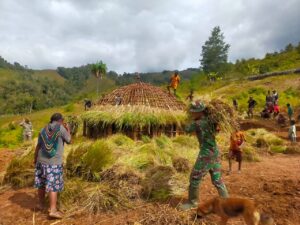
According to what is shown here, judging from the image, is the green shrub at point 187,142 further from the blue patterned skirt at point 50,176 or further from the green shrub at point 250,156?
the blue patterned skirt at point 50,176

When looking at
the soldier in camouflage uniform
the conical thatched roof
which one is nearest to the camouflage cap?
the soldier in camouflage uniform

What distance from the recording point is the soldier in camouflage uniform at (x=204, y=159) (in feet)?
17.0

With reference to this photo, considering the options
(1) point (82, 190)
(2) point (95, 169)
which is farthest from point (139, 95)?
(1) point (82, 190)

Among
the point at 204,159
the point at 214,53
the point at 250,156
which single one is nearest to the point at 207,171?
the point at 204,159

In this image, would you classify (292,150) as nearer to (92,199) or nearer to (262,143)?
(262,143)

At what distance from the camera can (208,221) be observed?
4863 millimetres

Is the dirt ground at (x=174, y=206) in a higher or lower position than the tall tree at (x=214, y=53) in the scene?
lower

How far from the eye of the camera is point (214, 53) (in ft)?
184

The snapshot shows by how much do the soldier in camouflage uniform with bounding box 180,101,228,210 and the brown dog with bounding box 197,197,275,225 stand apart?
50 centimetres

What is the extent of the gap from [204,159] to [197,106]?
0.73m

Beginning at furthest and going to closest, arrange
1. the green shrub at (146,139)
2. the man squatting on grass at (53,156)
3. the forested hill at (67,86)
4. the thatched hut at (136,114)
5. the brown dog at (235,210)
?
the forested hill at (67,86)
the thatched hut at (136,114)
the green shrub at (146,139)
the man squatting on grass at (53,156)
the brown dog at (235,210)

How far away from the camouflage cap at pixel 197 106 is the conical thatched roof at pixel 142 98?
8.56 meters

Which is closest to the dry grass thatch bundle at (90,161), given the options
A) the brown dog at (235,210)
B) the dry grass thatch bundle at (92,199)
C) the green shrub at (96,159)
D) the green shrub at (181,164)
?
the green shrub at (96,159)

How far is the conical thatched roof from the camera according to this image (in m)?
14.0
